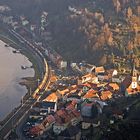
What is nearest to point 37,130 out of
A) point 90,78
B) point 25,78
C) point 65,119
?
point 65,119

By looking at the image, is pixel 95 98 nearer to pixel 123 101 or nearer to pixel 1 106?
pixel 123 101

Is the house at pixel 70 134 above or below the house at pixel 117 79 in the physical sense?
below

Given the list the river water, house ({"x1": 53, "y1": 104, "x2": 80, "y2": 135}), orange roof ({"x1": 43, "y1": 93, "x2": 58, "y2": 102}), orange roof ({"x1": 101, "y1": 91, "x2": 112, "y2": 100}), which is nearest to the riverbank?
the river water

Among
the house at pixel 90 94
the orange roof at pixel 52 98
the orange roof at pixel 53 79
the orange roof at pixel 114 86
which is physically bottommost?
the orange roof at pixel 52 98

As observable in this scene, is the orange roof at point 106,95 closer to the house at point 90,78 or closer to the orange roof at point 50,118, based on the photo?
the house at point 90,78

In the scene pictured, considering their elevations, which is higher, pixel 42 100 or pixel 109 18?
pixel 109 18

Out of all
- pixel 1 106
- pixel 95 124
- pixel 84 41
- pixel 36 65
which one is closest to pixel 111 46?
pixel 84 41

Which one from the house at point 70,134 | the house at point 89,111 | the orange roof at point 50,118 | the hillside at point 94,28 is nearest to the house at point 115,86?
the house at point 89,111

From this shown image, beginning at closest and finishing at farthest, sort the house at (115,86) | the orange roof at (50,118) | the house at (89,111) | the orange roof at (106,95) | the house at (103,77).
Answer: the orange roof at (50,118)
the house at (89,111)
the orange roof at (106,95)
the house at (115,86)
the house at (103,77)
